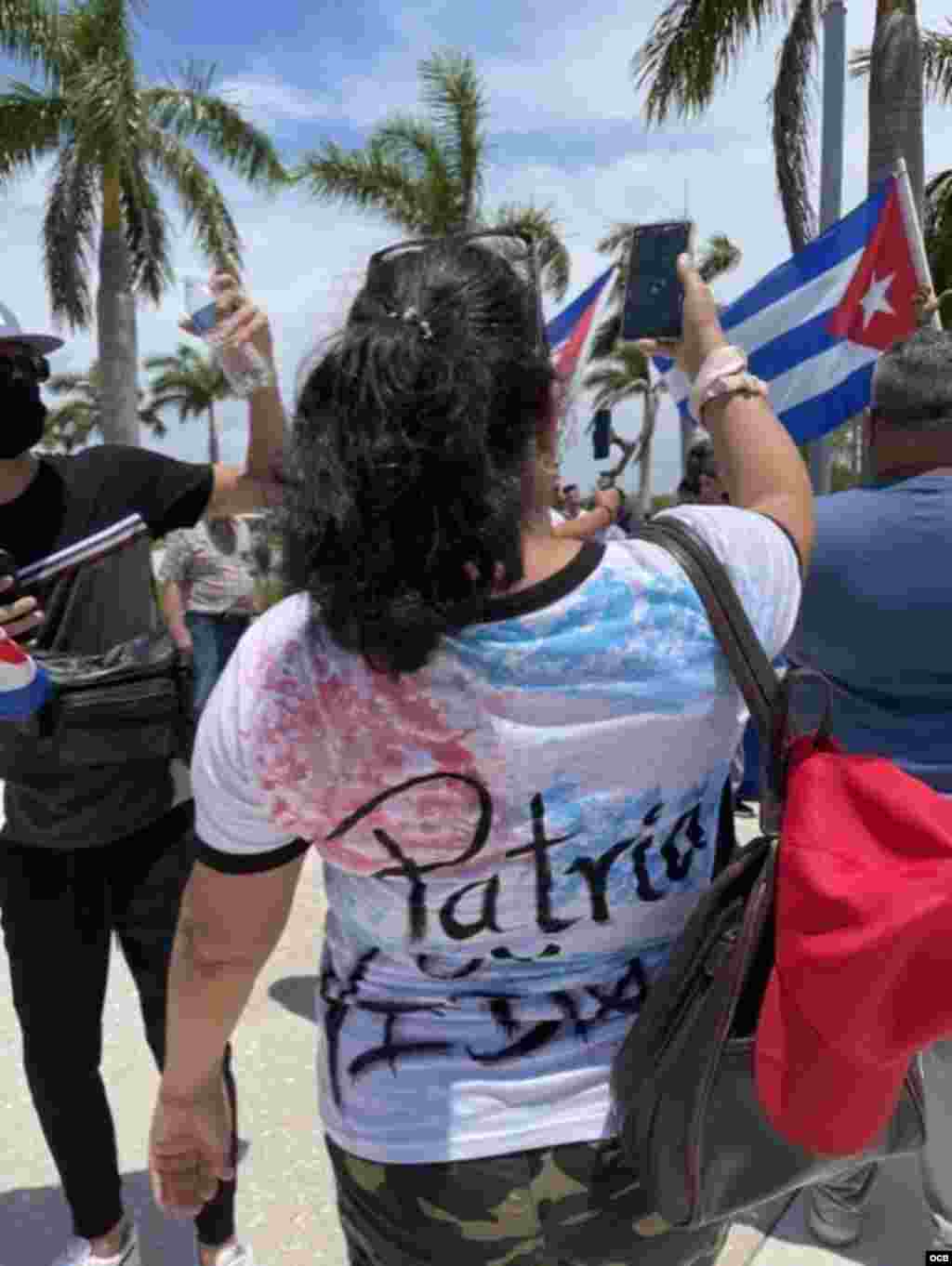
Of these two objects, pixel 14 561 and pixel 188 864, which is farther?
pixel 188 864

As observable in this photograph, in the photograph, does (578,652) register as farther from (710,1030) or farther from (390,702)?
(710,1030)

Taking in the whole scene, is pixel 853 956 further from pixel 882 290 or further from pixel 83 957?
pixel 882 290

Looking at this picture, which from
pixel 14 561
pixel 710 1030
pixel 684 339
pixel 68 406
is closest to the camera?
pixel 710 1030

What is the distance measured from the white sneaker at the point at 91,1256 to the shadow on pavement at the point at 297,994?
45.1 inches

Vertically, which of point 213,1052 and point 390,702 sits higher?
point 390,702

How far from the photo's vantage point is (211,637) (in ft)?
20.3

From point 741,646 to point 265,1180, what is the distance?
2.12m

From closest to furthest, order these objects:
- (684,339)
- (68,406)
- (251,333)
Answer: (684,339) → (251,333) → (68,406)

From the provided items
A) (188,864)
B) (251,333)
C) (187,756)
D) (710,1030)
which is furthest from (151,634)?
(710,1030)

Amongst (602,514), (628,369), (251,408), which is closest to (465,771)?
(251,408)

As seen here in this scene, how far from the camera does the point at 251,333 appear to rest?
1.71 meters

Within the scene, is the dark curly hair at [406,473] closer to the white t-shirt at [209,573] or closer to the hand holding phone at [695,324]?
the hand holding phone at [695,324]

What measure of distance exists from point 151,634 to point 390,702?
46.8 inches

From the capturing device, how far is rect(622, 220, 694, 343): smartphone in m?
1.52
